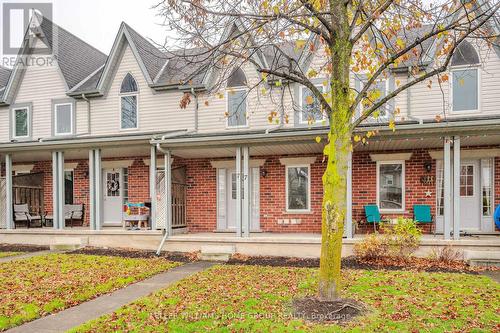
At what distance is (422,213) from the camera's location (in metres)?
11.1

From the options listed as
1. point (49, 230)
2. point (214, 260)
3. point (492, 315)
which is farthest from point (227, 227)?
point (492, 315)

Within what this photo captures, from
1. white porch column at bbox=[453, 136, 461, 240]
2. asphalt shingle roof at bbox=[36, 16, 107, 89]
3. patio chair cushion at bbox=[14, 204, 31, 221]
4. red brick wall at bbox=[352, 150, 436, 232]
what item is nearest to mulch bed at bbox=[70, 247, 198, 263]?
patio chair cushion at bbox=[14, 204, 31, 221]

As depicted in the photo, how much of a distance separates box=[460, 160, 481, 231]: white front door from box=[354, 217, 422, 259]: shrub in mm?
3207

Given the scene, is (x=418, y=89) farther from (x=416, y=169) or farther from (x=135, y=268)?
(x=135, y=268)

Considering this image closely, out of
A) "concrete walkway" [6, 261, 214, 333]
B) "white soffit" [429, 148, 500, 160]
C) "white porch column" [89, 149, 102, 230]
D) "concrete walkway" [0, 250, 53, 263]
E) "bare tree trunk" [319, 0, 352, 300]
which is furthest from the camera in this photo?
"white porch column" [89, 149, 102, 230]

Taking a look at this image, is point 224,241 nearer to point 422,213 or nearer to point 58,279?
point 58,279

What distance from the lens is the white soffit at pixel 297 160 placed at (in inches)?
483

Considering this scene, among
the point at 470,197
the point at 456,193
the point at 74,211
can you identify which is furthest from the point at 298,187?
the point at 74,211

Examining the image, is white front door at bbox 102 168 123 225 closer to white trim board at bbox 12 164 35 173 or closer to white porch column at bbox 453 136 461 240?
white trim board at bbox 12 164 35 173

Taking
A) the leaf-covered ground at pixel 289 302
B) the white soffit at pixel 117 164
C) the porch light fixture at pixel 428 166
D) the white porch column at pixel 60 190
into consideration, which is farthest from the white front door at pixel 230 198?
the porch light fixture at pixel 428 166

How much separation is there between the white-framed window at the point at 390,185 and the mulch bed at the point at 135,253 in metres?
6.18

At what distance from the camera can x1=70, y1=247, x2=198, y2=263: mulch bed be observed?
33.6 feet

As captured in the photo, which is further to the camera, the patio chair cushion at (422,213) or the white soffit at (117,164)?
the white soffit at (117,164)

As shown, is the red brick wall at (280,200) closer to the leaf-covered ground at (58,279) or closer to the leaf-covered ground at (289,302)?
the leaf-covered ground at (58,279)
